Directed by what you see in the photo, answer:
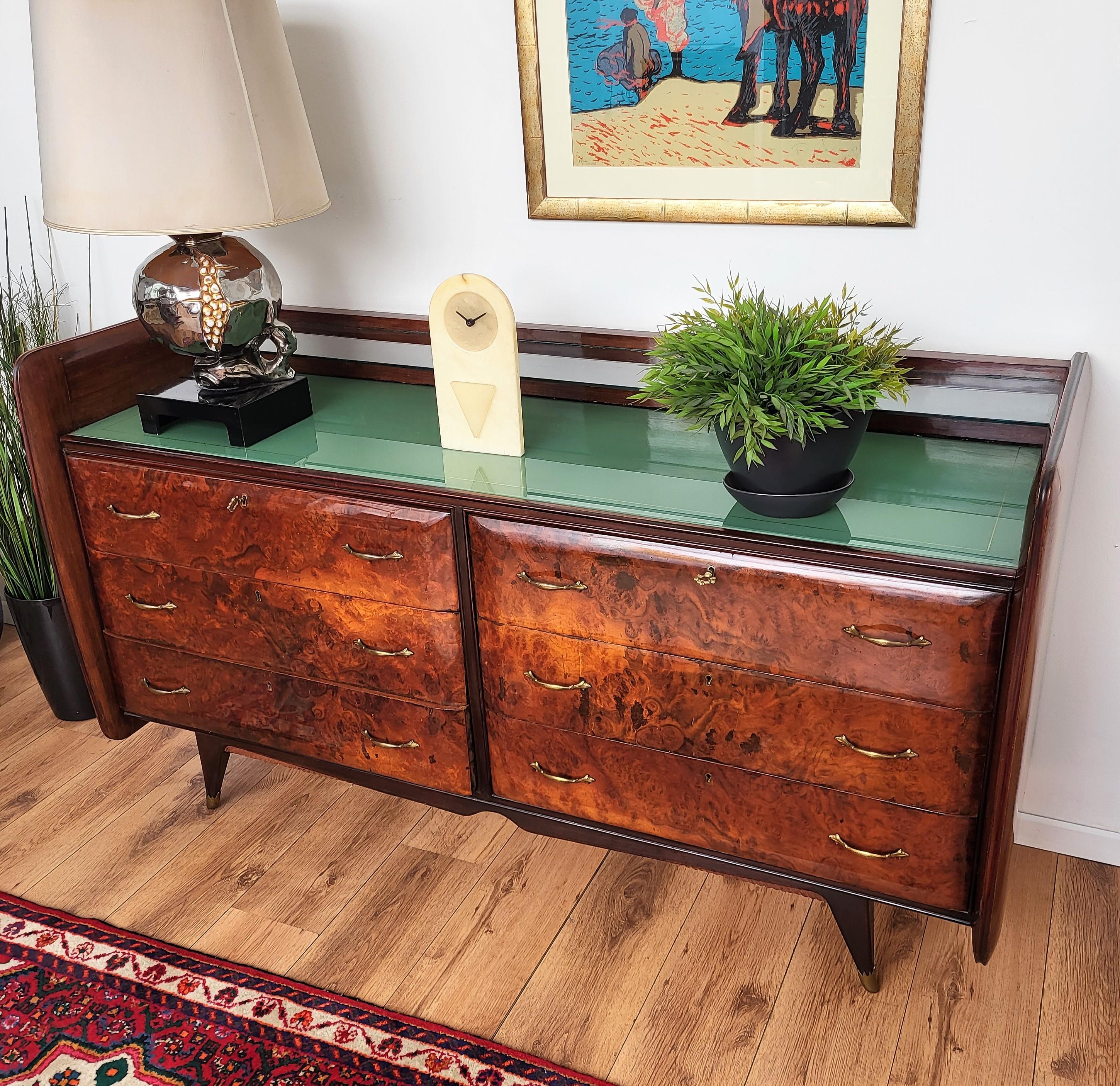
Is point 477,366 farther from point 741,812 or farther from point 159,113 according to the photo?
point 741,812

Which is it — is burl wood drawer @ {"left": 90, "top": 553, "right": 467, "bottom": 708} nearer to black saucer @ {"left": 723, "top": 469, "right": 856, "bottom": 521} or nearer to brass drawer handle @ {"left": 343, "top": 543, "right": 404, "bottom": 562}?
brass drawer handle @ {"left": 343, "top": 543, "right": 404, "bottom": 562}

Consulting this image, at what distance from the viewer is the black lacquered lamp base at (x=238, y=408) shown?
164cm

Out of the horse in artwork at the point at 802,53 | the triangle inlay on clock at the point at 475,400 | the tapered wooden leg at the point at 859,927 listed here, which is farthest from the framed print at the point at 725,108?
the tapered wooden leg at the point at 859,927

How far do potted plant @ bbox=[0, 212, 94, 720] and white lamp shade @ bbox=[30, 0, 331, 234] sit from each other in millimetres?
736

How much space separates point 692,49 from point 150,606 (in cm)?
123

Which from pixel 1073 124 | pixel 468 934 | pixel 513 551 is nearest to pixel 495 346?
pixel 513 551

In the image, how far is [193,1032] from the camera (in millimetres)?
1585

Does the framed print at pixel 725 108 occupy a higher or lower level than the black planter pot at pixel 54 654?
higher

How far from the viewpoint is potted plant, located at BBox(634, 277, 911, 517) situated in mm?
1243

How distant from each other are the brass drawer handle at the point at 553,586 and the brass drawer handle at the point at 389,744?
38cm

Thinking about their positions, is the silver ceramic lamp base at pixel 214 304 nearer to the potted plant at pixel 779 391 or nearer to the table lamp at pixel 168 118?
the table lamp at pixel 168 118

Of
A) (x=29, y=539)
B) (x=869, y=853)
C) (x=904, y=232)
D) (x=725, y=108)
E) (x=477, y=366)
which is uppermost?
(x=725, y=108)

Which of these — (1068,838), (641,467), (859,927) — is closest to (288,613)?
(641,467)

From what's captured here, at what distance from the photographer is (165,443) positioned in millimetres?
1680
